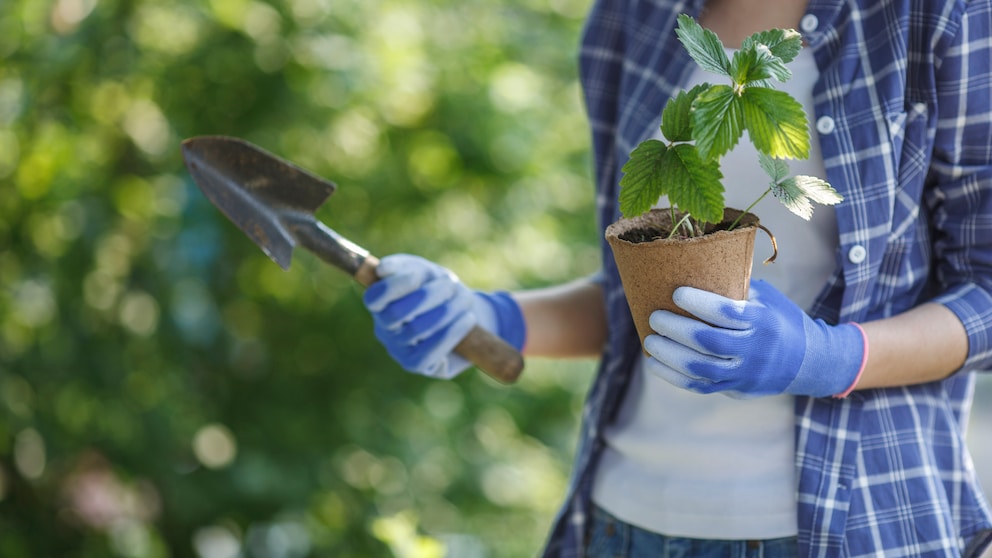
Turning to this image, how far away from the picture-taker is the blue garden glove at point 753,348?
2.84ft

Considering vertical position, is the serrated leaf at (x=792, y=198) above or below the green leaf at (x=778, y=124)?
below

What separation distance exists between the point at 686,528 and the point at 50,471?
1.54 metres

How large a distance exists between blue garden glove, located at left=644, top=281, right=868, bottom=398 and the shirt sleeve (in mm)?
129

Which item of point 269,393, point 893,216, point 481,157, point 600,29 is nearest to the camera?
point 893,216

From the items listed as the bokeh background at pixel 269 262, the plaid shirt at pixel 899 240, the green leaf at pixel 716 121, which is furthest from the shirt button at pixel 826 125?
the bokeh background at pixel 269 262

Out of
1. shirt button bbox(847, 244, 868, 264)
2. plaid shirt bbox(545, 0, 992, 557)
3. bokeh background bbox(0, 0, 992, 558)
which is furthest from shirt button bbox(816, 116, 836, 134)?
bokeh background bbox(0, 0, 992, 558)

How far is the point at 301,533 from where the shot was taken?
194 cm

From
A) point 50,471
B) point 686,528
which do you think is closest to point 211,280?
point 50,471

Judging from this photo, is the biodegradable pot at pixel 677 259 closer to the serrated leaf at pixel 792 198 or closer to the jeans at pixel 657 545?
the serrated leaf at pixel 792 198

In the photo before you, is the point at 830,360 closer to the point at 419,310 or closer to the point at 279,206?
the point at 419,310

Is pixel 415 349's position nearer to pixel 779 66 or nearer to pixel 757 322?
pixel 757 322

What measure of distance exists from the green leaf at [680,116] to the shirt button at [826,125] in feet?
0.69

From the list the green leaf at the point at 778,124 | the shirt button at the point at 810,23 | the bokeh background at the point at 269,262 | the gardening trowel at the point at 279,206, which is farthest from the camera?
the bokeh background at the point at 269,262

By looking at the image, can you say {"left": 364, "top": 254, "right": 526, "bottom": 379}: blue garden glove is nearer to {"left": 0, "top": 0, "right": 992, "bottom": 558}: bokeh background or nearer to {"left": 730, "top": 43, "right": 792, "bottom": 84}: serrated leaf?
{"left": 730, "top": 43, "right": 792, "bottom": 84}: serrated leaf
